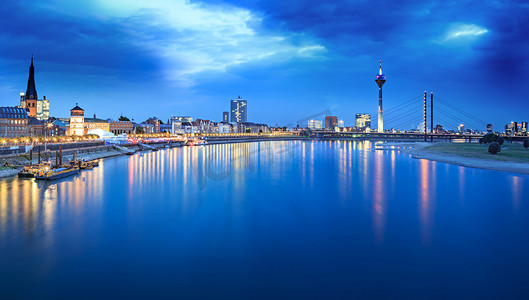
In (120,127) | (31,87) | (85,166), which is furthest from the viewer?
(120,127)

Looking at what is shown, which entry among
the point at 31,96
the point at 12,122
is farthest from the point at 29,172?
the point at 31,96

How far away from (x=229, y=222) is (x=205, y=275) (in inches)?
276

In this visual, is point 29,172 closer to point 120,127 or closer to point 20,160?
point 20,160

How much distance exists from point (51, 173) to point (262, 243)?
27.6m

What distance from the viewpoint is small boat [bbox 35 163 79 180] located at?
32906mm

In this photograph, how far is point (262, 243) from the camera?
1517cm

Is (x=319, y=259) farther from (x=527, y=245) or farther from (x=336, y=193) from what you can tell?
(x=336, y=193)

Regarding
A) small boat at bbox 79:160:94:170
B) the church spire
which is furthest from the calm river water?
the church spire

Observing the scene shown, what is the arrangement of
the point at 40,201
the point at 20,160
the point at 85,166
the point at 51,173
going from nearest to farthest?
the point at 40,201 < the point at 51,173 < the point at 20,160 < the point at 85,166

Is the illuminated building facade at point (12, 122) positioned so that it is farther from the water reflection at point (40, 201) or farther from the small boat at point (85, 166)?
the water reflection at point (40, 201)

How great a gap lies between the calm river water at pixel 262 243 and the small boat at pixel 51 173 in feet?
9.81

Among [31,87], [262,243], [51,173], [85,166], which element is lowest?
[262,243]

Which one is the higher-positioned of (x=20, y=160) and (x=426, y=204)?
(x=20, y=160)

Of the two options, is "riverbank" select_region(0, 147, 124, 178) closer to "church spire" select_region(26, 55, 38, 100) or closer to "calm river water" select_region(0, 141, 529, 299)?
"calm river water" select_region(0, 141, 529, 299)
